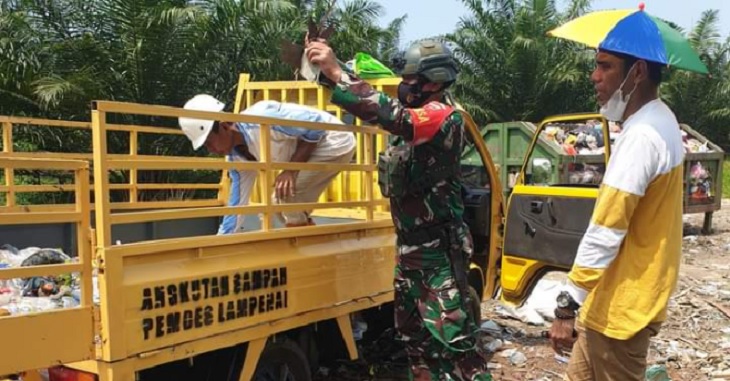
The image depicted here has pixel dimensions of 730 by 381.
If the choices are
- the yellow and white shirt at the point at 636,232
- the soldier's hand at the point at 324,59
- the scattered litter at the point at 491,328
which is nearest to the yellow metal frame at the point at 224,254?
the soldier's hand at the point at 324,59

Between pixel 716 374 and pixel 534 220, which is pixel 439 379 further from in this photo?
pixel 716 374

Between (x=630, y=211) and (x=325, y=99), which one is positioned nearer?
(x=630, y=211)

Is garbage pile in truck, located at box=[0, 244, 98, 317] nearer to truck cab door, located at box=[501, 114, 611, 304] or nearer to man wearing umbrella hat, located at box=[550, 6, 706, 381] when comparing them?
man wearing umbrella hat, located at box=[550, 6, 706, 381]

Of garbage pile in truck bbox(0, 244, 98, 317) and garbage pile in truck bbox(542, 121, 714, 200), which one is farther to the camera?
garbage pile in truck bbox(542, 121, 714, 200)

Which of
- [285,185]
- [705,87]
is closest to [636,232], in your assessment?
[285,185]

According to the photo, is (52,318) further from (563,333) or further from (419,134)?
(563,333)

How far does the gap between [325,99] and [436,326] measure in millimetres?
2055

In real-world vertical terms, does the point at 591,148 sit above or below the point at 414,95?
below

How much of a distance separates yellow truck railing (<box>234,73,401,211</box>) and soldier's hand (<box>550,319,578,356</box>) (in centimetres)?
182

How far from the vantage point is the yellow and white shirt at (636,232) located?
2400 mm

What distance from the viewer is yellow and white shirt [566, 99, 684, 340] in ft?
7.88

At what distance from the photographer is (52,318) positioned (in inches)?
101

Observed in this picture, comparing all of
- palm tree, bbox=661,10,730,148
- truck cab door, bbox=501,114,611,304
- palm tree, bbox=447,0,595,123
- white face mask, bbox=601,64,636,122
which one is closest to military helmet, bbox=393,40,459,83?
white face mask, bbox=601,64,636,122

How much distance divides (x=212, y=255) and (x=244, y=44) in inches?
307
